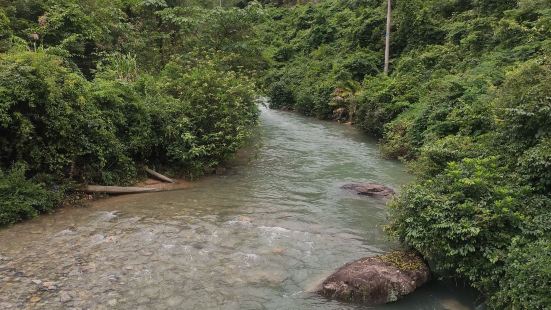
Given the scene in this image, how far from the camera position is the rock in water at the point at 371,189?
43.6ft

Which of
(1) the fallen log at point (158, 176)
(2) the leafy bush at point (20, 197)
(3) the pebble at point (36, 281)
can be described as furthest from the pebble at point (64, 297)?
(1) the fallen log at point (158, 176)

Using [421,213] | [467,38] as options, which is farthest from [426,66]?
[421,213]

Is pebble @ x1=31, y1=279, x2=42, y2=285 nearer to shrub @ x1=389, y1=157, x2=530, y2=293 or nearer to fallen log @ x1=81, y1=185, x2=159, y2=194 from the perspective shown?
A: fallen log @ x1=81, y1=185, x2=159, y2=194

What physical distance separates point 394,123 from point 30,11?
1555 centimetres

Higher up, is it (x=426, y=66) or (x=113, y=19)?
(x=113, y=19)

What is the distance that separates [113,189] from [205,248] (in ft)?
14.7

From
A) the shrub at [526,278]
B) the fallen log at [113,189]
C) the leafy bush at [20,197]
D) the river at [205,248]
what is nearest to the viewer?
the shrub at [526,278]

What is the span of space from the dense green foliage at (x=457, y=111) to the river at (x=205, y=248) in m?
1.21

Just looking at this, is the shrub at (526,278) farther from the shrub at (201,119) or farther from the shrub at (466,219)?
the shrub at (201,119)

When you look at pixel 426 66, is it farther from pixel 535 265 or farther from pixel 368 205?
pixel 535 265

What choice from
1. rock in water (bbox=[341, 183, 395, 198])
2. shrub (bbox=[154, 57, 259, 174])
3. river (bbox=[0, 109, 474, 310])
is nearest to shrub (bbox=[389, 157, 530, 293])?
river (bbox=[0, 109, 474, 310])

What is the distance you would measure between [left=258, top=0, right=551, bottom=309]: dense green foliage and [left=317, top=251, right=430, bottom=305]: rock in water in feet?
1.32

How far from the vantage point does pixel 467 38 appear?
73.0ft

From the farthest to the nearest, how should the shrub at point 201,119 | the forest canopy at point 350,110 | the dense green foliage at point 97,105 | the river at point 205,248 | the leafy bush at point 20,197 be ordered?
1. the shrub at point 201,119
2. the dense green foliage at point 97,105
3. the leafy bush at point 20,197
4. the forest canopy at point 350,110
5. the river at point 205,248
